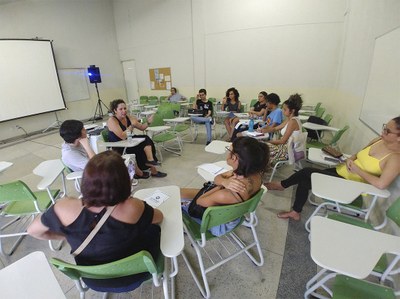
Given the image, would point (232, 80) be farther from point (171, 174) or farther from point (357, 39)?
point (171, 174)

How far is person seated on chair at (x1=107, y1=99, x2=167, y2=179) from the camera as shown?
313 centimetres

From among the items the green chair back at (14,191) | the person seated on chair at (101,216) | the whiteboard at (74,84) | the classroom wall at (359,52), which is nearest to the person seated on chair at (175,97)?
the whiteboard at (74,84)

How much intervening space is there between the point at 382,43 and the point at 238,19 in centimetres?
439

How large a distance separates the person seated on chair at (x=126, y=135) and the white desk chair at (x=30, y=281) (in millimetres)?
2299

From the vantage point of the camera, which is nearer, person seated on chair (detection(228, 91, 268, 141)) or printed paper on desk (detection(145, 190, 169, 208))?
printed paper on desk (detection(145, 190, 169, 208))

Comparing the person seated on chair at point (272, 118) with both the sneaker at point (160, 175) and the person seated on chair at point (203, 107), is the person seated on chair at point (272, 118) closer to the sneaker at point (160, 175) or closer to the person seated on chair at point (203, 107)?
the sneaker at point (160, 175)

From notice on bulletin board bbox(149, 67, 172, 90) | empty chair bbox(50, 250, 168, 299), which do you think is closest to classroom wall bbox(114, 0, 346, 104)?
notice on bulletin board bbox(149, 67, 172, 90)

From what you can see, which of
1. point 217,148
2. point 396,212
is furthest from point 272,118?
point 396,212

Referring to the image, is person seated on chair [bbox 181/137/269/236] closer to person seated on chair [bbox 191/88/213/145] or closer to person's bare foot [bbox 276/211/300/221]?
person's bare foot [bbox 276/211/300/221]

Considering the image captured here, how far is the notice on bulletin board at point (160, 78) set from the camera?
8.02 metres

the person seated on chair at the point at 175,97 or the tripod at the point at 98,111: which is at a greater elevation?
the person seated on chair at the point at 175,97

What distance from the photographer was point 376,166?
1.76 metres

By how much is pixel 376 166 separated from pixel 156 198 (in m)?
1.83

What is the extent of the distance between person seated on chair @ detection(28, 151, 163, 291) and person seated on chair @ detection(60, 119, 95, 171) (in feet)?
4.79
